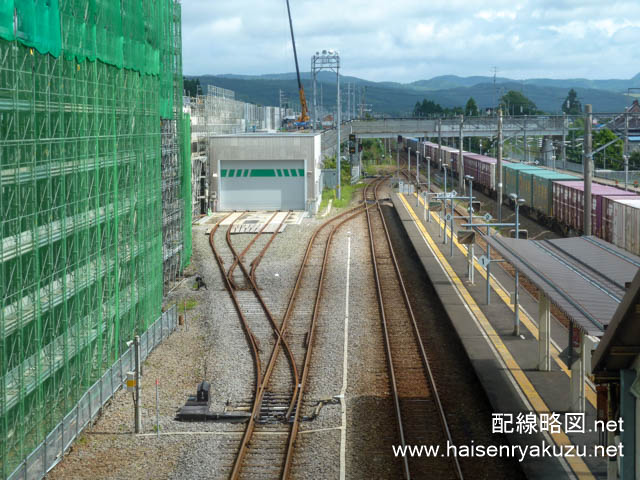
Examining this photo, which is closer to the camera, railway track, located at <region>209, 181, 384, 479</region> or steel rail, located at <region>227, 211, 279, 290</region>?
railway track, located at <region>209, 181, 384, 479</region>

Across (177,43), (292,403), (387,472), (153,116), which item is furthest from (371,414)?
(177,43)

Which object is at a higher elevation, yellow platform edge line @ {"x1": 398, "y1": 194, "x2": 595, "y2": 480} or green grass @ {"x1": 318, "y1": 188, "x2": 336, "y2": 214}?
green grass @ {"x1": 318, "y1": 188, "x2": 336, "y2": 214}

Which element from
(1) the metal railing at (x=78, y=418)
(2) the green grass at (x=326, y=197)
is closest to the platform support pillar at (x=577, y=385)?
(1) the metal railing at (x=78, y=418)

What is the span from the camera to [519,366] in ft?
44.2

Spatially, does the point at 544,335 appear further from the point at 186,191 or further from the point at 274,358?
the point at 186,191

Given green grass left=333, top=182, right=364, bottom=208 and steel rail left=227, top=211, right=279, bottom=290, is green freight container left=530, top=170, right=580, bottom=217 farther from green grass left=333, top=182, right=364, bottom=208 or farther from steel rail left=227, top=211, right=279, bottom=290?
green grass left=333, top=182, right=364, bottom=208

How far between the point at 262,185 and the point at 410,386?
82.2 ft

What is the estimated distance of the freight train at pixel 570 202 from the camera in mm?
21375

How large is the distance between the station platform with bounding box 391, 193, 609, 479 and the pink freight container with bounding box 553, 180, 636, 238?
12.7ft

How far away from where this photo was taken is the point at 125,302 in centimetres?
1502

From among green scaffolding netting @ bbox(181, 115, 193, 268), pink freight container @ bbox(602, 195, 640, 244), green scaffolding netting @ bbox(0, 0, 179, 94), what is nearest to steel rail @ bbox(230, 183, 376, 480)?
green scaffolding netting @ bbox(181, 115, 193, 268)

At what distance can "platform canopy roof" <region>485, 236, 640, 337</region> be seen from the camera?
30.6ft

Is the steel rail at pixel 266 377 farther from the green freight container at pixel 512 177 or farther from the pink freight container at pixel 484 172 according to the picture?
the pink freight container at pixel 484 172

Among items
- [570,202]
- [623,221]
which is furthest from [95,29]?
[570,202]
